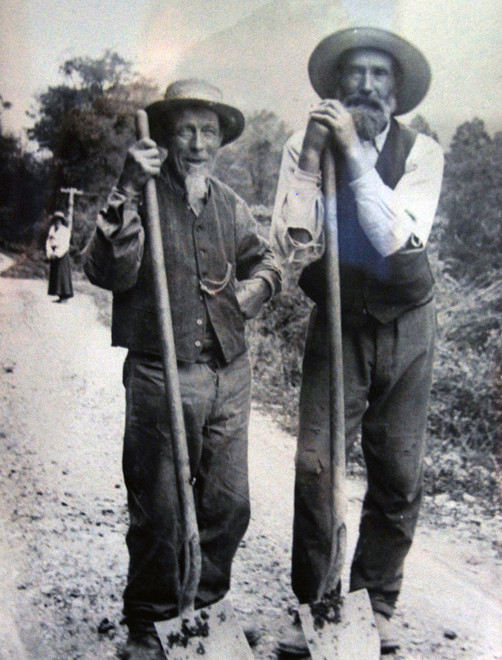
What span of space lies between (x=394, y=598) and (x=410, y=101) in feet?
6.64

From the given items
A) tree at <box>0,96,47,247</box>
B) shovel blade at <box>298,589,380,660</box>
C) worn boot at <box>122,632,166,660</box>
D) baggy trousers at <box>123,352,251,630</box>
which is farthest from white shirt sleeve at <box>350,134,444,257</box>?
worn boot at <box>122,632,166,660</box>

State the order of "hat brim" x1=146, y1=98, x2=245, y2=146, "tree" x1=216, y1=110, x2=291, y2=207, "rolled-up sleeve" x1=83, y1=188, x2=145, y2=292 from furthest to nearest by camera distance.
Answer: "tree" x1=216, y1=110, x2=291, y2=207, "hat brim" x1=146, y1=98, x2=245, y2=146, "rolled-up sleeve" x1=83, y1=188, x2=145, y2=292

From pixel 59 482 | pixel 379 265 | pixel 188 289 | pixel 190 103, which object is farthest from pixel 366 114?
pixel 59 482

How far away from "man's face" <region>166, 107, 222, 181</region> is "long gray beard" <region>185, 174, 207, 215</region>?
21 millimetres

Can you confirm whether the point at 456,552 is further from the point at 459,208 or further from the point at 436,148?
the point at 436,148

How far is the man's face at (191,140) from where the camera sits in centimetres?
292

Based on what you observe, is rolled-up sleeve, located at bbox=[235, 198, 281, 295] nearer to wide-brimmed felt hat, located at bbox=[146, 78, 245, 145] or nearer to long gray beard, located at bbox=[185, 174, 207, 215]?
long gray beard, located at bbox=[185, 174, 207, 215]

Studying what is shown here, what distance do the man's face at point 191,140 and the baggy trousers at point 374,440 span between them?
79cm

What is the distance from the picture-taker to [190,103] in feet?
9.57

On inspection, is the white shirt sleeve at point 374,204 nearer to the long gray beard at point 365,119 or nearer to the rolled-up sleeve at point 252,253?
the rolled-up sleeve at point 252,253

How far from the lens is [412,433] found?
3.24m

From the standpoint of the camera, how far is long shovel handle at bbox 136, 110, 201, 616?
2787 millimetres

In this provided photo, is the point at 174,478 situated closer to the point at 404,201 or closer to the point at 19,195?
the point at 19,195

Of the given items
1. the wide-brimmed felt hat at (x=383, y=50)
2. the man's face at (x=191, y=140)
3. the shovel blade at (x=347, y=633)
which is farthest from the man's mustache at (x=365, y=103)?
the shovel blade at (x=347, y=633)
